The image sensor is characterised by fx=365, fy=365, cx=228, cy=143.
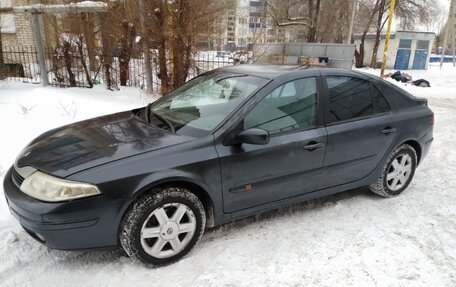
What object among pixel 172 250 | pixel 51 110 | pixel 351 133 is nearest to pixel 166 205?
pixel 172 250

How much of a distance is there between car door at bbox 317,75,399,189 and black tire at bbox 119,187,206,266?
4.35 feet

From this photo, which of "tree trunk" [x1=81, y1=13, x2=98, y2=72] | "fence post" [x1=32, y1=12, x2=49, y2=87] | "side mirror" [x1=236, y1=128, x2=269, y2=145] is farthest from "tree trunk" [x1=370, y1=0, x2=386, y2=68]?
"side mirror" [x1=236, y1=128, x2=269, y2=145]

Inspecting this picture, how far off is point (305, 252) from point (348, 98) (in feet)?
5.20

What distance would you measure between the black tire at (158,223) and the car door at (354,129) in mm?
1326

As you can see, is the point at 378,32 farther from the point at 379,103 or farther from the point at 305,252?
the point at 305,252

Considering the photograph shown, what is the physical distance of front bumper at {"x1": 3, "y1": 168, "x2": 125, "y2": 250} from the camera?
7.96 ft

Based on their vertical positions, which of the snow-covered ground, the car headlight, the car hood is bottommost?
the snow-covered ground

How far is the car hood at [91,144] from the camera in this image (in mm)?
2615

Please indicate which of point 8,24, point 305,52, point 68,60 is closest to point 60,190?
point 68,60

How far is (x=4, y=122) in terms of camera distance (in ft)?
19.1

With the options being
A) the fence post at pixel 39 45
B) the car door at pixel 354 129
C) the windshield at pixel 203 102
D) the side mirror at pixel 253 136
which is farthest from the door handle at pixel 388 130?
the fence post at pixel 39 45

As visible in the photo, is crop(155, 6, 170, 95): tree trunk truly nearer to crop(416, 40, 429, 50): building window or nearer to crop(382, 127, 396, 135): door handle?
crop(382, 127, 396, 135): door handle

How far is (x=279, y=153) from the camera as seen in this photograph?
3119 mm

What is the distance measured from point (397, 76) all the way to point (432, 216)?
17039 millimetres
